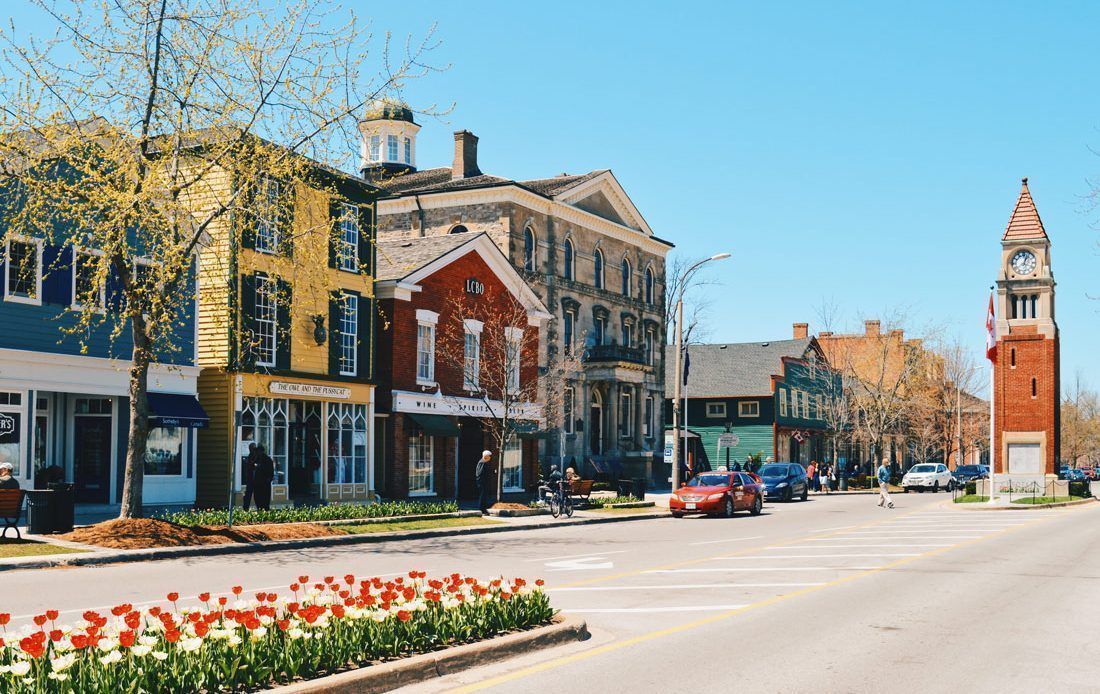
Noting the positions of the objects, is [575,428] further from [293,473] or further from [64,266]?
[64,266]

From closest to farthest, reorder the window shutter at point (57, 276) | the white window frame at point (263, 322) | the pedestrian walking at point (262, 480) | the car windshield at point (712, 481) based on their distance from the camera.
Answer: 1. the window shutter at point (57, 276)
2. the pedestrian walking at point (262, 480)
3. the white window frame at point (263, 322)
4. the car windshield at point (712, 481)

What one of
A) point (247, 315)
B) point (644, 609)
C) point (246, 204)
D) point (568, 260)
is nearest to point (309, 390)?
point (247, 315)

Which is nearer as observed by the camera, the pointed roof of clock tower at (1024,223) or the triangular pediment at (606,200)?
the triangular pediment at (606,200)

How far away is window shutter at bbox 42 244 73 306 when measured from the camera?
25.3 m

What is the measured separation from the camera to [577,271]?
52.2 metres

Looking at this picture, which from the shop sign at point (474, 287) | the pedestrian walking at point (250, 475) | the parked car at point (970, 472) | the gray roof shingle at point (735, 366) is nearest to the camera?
the pedestrian walking at point (250, 475)

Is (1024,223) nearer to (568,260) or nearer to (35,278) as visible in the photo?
(568,260)

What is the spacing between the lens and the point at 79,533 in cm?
1964

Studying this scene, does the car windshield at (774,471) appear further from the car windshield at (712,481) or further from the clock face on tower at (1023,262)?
the clock face on tower at (1023,262)

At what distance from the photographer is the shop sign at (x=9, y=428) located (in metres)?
24.6

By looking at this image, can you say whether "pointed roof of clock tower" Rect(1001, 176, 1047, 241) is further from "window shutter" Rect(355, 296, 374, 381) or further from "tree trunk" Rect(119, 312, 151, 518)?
"tree trunk" Rect(119, 312, 151, 518)

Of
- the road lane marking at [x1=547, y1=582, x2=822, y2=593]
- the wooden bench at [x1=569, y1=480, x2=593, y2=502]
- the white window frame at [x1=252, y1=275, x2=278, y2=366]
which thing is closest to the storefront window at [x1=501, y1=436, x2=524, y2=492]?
the wooden bench at [x1=569, y1=480, x2=593, y2=502]

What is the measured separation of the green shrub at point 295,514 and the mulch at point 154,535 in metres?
0.68

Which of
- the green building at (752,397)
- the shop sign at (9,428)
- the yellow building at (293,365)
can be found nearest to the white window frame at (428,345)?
the yellow building at (293,365)
